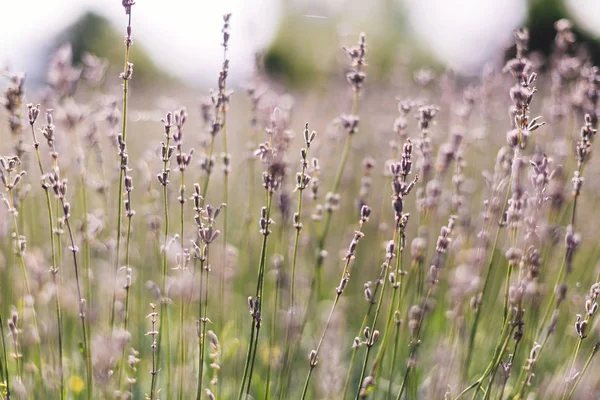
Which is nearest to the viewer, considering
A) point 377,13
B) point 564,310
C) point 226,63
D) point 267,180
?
point 267,180

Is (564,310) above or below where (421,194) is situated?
below

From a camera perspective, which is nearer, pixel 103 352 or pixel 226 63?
pixel 103 352

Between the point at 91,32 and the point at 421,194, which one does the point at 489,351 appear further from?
the point at 91,32

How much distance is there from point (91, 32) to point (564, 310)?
27673mm

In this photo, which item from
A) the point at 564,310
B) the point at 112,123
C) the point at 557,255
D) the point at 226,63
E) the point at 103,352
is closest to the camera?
the point at 103,352

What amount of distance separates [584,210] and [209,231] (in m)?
3.16

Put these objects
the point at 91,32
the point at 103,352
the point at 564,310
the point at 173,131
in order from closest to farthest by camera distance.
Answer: the point at 103,352, the point at 173,131, the point at 564,310, the point at 91,32

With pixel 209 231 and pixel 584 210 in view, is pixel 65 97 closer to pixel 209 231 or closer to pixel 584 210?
pixel 209 231

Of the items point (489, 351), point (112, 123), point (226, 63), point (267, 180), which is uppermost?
point (226, 63)

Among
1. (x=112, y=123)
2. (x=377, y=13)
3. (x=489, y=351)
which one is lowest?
(x=489, y=351)

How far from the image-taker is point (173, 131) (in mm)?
1421

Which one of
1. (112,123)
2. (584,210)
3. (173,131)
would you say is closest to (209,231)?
(173,131)

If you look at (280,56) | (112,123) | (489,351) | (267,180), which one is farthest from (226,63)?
(280,56)

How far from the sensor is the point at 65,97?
2133 mm
